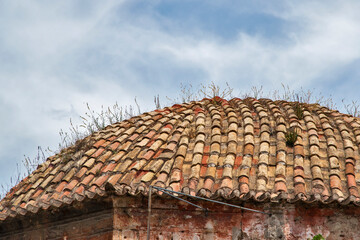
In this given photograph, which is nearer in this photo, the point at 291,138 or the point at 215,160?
the point at 215,160

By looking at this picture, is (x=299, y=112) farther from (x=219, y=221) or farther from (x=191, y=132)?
(x=219, y=221)

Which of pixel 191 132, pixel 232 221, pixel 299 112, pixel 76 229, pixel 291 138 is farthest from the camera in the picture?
pixel 299 112

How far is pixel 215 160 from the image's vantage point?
7.80m

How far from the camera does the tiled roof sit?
7133mm

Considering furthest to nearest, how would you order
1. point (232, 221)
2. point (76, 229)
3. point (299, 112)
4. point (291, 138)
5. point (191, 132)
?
point (299, 112) < point (191, 132) < point (291, 138) < point (76, 229) < point (232, 221)

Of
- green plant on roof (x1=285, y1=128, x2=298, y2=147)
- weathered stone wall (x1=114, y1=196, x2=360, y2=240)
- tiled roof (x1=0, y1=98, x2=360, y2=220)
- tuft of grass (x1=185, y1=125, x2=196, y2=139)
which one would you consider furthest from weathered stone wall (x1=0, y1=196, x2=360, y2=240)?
tuft of grass (x1=185, y1=125, x2=196, y2=139)

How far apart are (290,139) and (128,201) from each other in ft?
9.11

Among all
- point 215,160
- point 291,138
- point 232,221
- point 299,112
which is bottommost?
point 232,221

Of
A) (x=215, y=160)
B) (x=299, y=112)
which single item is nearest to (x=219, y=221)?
(x=215, y=160)

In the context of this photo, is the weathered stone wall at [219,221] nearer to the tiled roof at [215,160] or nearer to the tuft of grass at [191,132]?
the tiled roof at [215,160]

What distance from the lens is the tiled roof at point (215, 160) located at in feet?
23.4

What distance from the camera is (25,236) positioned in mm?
8422

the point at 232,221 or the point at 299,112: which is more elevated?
the point at 299,112

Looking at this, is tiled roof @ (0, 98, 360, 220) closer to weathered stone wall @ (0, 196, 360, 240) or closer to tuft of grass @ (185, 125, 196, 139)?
tuft of grass @ (185, 125, 196, 139)
